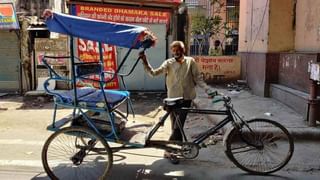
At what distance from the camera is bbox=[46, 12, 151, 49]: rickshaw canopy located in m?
4.96

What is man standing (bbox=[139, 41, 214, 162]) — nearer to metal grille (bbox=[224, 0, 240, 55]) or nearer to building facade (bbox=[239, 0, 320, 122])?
building facade (bbox=[239, 0, 320, 122])

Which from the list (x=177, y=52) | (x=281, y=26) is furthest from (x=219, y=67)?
(x=177, y=52)

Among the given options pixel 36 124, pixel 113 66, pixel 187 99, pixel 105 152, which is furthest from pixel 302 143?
pixel 113 66

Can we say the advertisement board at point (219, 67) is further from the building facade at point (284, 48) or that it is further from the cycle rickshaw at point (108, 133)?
the cycle rickshaw at point (108, 133)

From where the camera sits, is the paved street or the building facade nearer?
the paved street

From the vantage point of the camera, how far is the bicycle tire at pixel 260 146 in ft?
17.6

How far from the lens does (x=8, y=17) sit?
13.1 metres

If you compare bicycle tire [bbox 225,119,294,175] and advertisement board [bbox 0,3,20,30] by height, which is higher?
advertisement board [bbox 0,3,20,30]

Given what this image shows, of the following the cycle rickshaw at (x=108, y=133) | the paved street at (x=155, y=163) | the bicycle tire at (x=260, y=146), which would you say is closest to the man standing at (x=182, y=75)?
the paved street at (x=155, y=163)

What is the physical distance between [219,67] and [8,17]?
6881 mm

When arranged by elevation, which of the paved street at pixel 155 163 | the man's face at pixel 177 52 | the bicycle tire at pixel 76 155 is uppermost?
the man's face at pixel 177 52

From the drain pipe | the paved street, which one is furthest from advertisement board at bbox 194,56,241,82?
the drain pipe

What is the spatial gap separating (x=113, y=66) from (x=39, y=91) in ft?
7.80

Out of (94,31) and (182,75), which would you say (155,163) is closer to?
(182,75)
